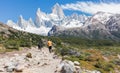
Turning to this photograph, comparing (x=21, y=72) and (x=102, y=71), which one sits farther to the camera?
(x=102, y=71)

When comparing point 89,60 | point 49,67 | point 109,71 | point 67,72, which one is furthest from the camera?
point 89,60

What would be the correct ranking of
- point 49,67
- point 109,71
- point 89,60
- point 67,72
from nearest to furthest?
point 67,72
point 49,67
point 109,71
point 89,60

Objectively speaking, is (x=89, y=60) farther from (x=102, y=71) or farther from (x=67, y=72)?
(x=67, y=72)

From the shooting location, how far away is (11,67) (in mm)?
29062

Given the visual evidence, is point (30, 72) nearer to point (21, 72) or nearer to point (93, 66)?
point (21, 72)

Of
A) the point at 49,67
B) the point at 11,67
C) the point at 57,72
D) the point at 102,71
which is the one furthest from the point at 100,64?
the point at 11,67

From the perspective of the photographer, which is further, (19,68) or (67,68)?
(19,68)

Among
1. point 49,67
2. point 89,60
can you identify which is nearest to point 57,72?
point 49,67

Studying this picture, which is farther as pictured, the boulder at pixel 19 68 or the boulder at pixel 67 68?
the boulder at pixel 19 68

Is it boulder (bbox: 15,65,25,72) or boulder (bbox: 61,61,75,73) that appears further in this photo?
boulder (bbox: 15,65,25,72)

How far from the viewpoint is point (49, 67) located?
1282 inches

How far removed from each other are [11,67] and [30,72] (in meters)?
1.84

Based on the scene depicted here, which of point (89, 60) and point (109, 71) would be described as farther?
point (89, 60)

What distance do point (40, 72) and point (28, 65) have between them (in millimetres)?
3687
